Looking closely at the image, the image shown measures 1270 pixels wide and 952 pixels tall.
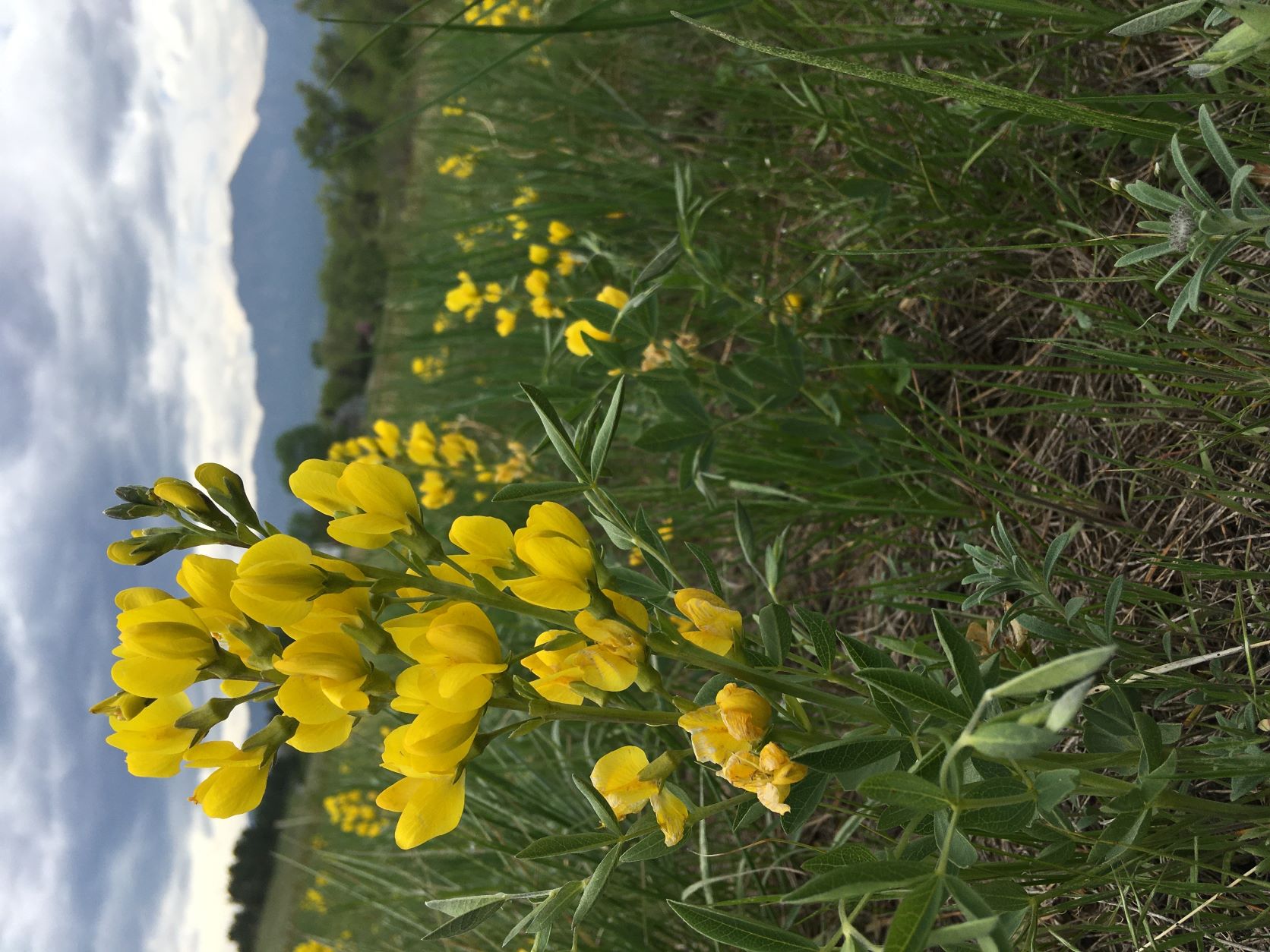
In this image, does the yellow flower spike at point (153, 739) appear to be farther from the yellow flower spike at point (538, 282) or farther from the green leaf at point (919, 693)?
the yellow flower spike at point (538, 282)

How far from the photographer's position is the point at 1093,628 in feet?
2.46

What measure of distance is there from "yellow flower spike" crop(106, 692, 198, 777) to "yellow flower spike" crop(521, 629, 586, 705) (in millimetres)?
246

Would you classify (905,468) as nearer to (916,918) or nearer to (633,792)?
(633,792)

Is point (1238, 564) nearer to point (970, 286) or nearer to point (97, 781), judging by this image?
point (970, 286)

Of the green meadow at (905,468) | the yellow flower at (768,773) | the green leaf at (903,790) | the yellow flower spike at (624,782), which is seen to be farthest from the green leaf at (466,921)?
the green leaf at (903,790)

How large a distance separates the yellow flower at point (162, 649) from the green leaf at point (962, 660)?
50 cm

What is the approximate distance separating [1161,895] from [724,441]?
93 cm

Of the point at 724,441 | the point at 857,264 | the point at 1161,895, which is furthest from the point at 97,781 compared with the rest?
the point at 1161,895

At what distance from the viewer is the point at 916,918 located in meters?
0.41

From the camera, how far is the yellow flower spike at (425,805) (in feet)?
1.96

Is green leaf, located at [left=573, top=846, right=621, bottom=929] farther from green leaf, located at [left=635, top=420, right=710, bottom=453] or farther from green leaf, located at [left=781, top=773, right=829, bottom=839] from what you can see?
green leaf, located at [left=635, top=420, right=710, bottom=453]

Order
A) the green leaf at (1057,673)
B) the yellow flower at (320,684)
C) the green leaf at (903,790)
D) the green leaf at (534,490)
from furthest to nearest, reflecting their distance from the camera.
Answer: the green leaf at (534,490) < the yellow flower at (320,684) < the green leaf at (903,790) < the green leaf at (1057,673)

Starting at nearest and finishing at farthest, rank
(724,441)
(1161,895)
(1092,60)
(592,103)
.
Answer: (1161,895), (1092,60), (724,441), (592,103)

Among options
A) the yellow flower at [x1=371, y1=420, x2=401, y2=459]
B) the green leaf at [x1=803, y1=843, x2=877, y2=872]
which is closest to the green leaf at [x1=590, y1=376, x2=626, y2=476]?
the green leaf at [x1=803, y1=843, x2=877, y2=872]
